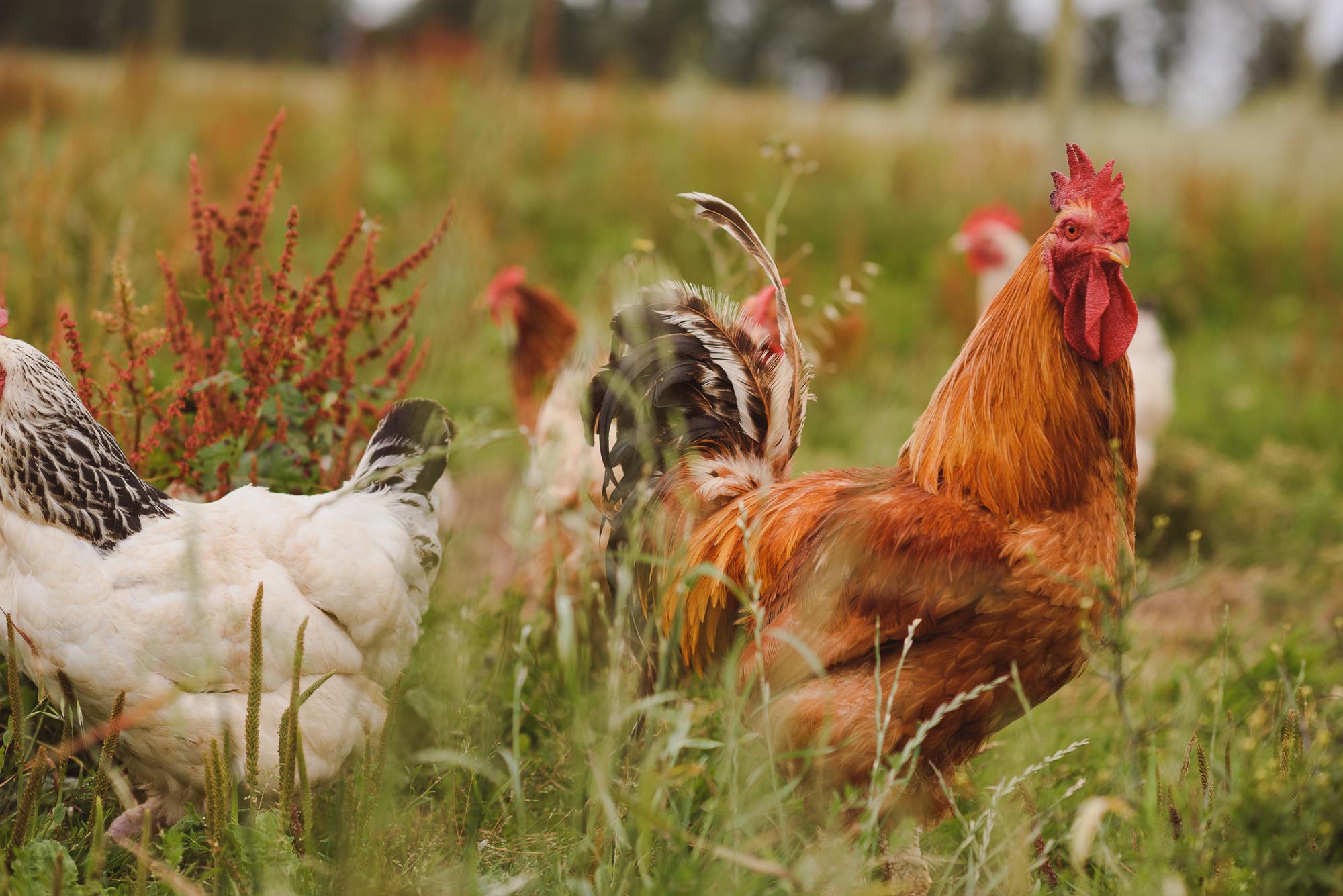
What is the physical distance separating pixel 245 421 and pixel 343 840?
1461mm

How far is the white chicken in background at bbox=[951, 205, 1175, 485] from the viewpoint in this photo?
17.4 ft

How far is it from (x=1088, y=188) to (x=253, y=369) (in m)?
2.30

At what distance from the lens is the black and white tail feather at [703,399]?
2686 millimetres

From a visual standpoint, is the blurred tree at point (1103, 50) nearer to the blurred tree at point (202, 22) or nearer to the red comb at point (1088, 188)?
the blurred tree at point (202, 22)

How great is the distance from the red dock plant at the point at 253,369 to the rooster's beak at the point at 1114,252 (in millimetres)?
1736

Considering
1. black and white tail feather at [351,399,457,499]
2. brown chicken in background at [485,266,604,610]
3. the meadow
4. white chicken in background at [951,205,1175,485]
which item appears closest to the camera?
the meadow

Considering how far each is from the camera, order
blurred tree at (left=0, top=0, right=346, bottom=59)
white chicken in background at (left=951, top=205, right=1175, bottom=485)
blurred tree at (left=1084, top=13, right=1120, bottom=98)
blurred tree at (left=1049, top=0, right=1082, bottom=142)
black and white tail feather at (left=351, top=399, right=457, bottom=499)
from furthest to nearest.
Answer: blurred tree at (left=1084, top=13, right=1120, bottom=98) < blurred tree at (left=0, top=0, right=346, bottom=59) < blurred tree at (left=1049, top=0, right=1082, bottom=142) < white chicken in background at (left=951, top=205, right=1175, bottom=485) < black and white tail feather at (left=351, top=399, right=457, bottom=499)

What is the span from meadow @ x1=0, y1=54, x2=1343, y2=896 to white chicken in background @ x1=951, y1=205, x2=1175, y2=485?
0.30 meters

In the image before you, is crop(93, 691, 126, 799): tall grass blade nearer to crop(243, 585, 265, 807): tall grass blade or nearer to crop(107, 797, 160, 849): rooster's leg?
crop(243, 585, 265, 807): tall grass blade

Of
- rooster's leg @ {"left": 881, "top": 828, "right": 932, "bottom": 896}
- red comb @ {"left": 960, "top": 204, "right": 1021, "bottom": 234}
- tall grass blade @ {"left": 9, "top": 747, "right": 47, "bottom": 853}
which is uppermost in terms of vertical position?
red comb @ {"left": 960, "top": 204, "right": 1021, "bottom": 234}

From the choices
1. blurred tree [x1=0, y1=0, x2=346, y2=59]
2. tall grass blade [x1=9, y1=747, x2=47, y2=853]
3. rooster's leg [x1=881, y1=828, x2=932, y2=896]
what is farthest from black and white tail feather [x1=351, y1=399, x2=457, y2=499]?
blurred tree [x1=0, y1=0, x2=346, y2=59]

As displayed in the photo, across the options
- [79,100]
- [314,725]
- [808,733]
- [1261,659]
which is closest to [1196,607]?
[1261,659]

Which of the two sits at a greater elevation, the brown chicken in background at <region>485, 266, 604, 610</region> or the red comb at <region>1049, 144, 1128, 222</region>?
the red comb at <region>1049, 144, 1128, 222</region>

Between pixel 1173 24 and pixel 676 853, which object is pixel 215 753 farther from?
pixel 1173 24
